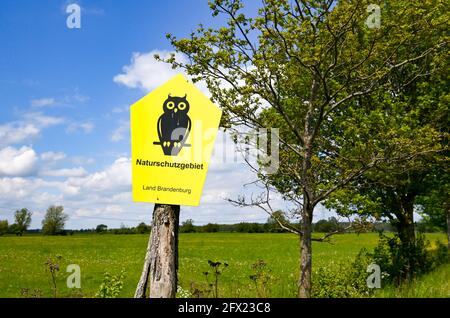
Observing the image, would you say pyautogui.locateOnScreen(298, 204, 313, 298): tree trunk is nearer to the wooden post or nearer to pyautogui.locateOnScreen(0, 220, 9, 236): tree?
the wooden post

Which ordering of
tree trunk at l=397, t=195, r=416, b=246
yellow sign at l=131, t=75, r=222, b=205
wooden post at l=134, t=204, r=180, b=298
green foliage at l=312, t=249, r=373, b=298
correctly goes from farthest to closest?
tree trunk at l=397, t=195, r=416, b=246, green foliage at l=312, t=249, r=373, b=298, wooden post at l=134, t=204, r=180, b=298, yellow sign at l=131, t=75, r=222, b=205

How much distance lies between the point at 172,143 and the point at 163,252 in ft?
6.12

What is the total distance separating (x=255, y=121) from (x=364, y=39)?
4.87 m

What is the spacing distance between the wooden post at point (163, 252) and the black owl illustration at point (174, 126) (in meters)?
1.07

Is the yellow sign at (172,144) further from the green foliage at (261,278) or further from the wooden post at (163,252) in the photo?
the green foliage at (261,278)

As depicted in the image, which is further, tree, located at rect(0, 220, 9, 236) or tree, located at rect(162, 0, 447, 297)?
tree, located at rect(0, 220, 9, 236)

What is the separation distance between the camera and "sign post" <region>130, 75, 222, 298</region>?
6.68m

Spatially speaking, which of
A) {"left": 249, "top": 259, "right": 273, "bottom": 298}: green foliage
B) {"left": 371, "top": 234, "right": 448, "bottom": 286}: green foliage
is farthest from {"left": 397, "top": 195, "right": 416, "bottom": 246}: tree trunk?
{"left": 249, "top": 259, "right": 273, "bottom": 298}: green foliage

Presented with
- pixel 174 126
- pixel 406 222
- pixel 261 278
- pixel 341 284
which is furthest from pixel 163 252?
pixel 406 222

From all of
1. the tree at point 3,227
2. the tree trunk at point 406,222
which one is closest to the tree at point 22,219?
the tree at point 3,227

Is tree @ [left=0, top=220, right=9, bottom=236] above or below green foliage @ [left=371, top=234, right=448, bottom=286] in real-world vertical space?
below

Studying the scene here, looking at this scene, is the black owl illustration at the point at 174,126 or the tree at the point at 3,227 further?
the tree at the point at 3,227

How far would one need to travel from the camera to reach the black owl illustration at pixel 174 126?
6680mm

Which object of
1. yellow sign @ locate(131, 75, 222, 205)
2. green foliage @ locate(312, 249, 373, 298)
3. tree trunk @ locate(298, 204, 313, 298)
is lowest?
green foliage @ locate(312, 249, 373, 298)
